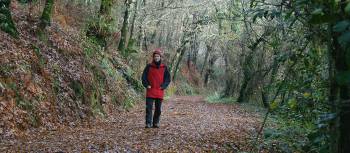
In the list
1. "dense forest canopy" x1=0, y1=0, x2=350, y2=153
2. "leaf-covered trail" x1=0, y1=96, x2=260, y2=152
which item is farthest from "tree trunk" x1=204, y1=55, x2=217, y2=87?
"leaf-covered trail" x1=0, y1=96, x2=260, y2=152

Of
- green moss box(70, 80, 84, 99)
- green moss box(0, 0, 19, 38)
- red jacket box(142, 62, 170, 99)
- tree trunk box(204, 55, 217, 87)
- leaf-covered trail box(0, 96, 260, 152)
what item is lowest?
tree trunk box(204, 55, 217, 87)

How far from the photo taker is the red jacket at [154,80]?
1220 cm

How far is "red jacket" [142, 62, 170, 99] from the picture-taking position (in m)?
12.2

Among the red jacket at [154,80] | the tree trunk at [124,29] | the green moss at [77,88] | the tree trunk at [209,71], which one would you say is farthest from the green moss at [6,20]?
the tree trunk at [209,71]

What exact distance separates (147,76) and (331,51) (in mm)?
7997

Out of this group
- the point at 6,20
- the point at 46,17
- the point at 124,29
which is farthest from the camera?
the point at 124,29

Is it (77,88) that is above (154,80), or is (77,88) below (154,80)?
below

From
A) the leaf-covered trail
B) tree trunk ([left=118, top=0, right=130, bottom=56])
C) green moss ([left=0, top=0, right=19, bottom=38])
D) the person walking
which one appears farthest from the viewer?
tree trunk ([left=118, top=0, right=130, bottom=56])

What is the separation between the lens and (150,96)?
479 inches

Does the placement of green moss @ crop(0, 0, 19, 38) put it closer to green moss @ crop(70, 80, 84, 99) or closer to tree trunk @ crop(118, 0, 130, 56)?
green moss @ crop(70, 80, 84, 99)

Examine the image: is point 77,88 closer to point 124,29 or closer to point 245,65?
point 124,29

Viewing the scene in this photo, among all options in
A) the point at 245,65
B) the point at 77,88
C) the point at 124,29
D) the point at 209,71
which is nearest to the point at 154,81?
the point at 77,88

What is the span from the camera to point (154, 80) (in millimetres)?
12203

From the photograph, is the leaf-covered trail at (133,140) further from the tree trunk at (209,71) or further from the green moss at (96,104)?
the tree trunk at (209,71)
